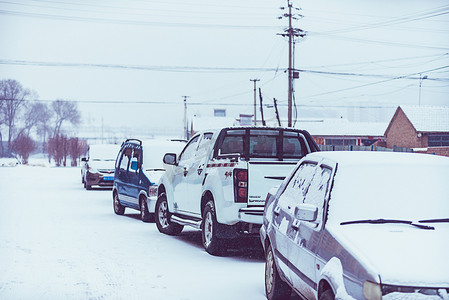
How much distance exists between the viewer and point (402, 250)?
469 centimetres

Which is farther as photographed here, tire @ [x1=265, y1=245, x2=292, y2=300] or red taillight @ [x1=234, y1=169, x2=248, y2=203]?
red taillight @ [x1=234, y1=169, x2=248, y2=203]

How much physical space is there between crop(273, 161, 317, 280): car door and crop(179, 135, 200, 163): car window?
17.7 feet

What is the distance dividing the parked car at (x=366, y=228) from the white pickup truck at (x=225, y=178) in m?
3.04

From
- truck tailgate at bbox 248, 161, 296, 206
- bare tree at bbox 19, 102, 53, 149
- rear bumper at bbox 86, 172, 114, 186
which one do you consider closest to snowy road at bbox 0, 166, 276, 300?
truck tailgate at bbox 248, 161, 296, 206

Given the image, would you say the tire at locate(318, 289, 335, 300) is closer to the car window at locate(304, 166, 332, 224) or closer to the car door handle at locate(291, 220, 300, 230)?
the car window at locate(304, 166, 332, 224)

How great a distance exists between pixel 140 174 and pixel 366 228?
444 inches

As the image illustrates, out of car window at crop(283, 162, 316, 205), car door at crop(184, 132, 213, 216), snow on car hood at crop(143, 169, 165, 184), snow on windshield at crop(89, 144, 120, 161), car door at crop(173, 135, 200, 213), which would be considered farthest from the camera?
snow on windshield at crop(89, 144, 120, 161)

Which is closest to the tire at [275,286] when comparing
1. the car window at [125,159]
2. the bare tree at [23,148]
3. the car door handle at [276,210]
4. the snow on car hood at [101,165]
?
the car door handle at [276,210]

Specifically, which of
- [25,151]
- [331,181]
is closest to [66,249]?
[331,181]

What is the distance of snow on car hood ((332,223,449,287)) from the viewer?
173 inches

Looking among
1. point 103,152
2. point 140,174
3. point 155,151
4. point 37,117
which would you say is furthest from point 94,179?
point 37,117

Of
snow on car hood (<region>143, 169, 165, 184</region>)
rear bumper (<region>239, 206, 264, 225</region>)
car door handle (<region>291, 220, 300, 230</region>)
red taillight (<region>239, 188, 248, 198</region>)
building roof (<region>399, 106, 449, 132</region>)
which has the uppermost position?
building roof (<region>399, 106, 449, 132</region>)

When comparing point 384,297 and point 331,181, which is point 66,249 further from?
point 384,297

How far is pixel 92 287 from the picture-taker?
8.04m
